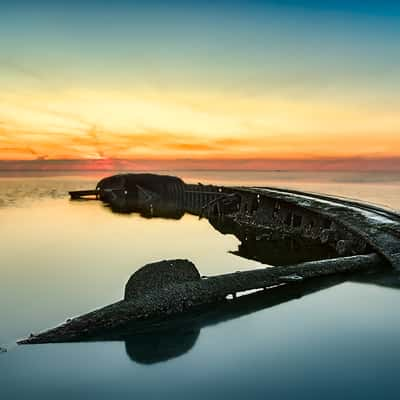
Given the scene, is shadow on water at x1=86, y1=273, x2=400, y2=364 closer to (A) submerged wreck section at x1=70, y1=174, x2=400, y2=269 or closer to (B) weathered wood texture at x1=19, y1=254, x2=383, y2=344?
(B) weathered wood texture at x1=19, y1=254, x2=383, y2=344

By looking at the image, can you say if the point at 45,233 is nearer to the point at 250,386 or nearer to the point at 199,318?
the point at 199,318

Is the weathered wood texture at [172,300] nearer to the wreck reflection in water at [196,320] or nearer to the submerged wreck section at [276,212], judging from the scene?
the wreck reflection in water at [196,320]

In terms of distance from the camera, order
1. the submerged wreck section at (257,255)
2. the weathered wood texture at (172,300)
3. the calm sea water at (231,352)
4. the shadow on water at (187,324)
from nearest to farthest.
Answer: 1. the calm sea water at (231,352)
2. the shadow on water at (187,324)
3. the weathered wood texture at (172,300)
4. the submerged wreck section at (257,255)

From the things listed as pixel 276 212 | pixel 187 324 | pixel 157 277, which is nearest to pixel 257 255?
pixel 276 212

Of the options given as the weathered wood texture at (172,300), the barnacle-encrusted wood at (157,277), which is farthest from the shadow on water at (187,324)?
the barnacle-encrusted wood at (157,277)

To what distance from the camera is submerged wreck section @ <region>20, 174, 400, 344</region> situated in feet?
26.1

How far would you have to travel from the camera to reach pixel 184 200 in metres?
45.2

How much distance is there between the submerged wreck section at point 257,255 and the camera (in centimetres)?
795

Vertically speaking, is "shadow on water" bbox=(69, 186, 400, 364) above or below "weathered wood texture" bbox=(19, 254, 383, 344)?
below

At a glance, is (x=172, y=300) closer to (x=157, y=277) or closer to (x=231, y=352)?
(x=157, y=277)

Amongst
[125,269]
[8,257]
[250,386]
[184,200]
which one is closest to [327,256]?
[125,269]

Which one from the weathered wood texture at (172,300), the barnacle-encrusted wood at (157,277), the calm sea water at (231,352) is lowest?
the calm sea water at (231,352)

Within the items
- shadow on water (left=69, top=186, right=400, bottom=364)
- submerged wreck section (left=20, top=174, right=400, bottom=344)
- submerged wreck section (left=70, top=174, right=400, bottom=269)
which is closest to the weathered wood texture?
submerged wreck section (left=20, top=174, right=400, bottom=344)

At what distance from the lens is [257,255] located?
18.5m
